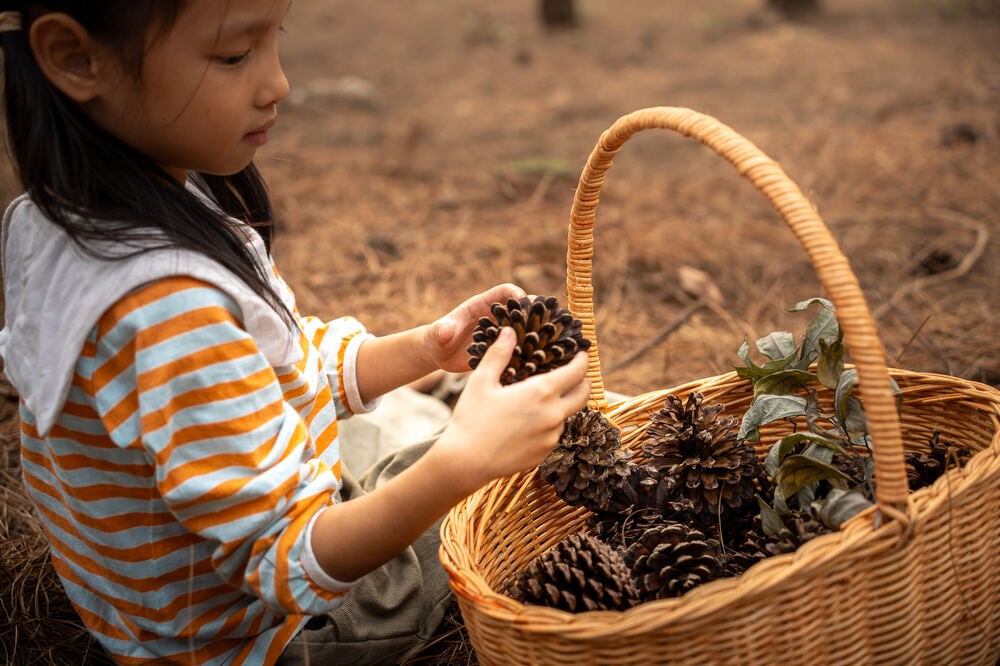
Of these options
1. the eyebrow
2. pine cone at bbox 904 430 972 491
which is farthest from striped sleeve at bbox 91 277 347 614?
pine cone at bbox 904 430 972 491

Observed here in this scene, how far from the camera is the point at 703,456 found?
147 cm

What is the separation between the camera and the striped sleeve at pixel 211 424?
104 cm

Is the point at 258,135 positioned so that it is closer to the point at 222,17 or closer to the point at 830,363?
the point at 222,17

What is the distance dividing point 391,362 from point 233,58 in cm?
66

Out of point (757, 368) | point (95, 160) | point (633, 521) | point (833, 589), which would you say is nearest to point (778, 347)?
point (757, 368)

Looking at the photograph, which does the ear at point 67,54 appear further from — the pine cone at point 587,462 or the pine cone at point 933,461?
the pine cone at point 933,461

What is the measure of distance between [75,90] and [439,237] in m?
2.73

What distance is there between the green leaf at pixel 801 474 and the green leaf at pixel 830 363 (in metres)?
0.17

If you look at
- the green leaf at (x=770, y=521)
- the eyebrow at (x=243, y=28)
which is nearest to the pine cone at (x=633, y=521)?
the green leaf at (x=770, y=521)

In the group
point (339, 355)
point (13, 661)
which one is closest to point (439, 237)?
point (339, 355)

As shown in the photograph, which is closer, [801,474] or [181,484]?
[181,484]

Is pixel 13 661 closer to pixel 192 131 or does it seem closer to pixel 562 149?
pixel 192 131

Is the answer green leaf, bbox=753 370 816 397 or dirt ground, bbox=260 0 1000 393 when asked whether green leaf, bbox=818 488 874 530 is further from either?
dirt ground, bbox=260 0 1000 393

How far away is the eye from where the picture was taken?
1098mm
